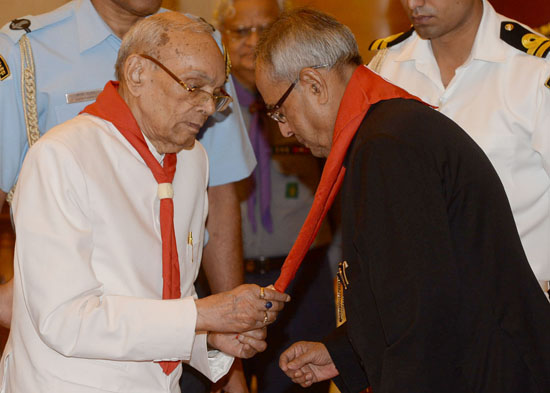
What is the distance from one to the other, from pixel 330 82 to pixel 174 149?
494 millimetres

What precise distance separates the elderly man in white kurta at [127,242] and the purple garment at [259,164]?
4.22ft

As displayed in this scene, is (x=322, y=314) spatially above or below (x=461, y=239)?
below

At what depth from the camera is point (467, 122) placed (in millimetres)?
2527

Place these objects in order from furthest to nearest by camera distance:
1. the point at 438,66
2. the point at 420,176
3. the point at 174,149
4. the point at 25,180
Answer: the point at 438,66 < the point at 174,149 < the point at 25,180 < the point at 420,176

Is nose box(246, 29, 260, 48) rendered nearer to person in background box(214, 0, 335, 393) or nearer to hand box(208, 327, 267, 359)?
person in background box(214, 0, 335, 393)

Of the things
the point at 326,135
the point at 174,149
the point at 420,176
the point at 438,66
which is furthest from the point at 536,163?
the point at 174,149

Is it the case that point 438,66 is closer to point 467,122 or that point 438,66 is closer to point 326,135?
point 467,122

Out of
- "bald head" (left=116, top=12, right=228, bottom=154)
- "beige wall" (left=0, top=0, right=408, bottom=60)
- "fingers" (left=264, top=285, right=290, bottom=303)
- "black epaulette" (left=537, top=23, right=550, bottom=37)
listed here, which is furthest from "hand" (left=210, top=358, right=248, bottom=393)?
"beige wall" (left=0, top=0, right=408, bottom=60)

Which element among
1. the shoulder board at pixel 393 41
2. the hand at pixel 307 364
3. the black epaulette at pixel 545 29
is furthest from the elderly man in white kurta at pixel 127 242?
the black epaulette at pixel 545 29

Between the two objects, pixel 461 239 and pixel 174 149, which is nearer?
pixel 461 239

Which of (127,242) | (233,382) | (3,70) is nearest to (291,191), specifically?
(233,382)

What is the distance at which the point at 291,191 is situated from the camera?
354 cm

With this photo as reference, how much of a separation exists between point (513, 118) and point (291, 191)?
52.2 inches

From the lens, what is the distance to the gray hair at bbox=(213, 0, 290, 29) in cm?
353
